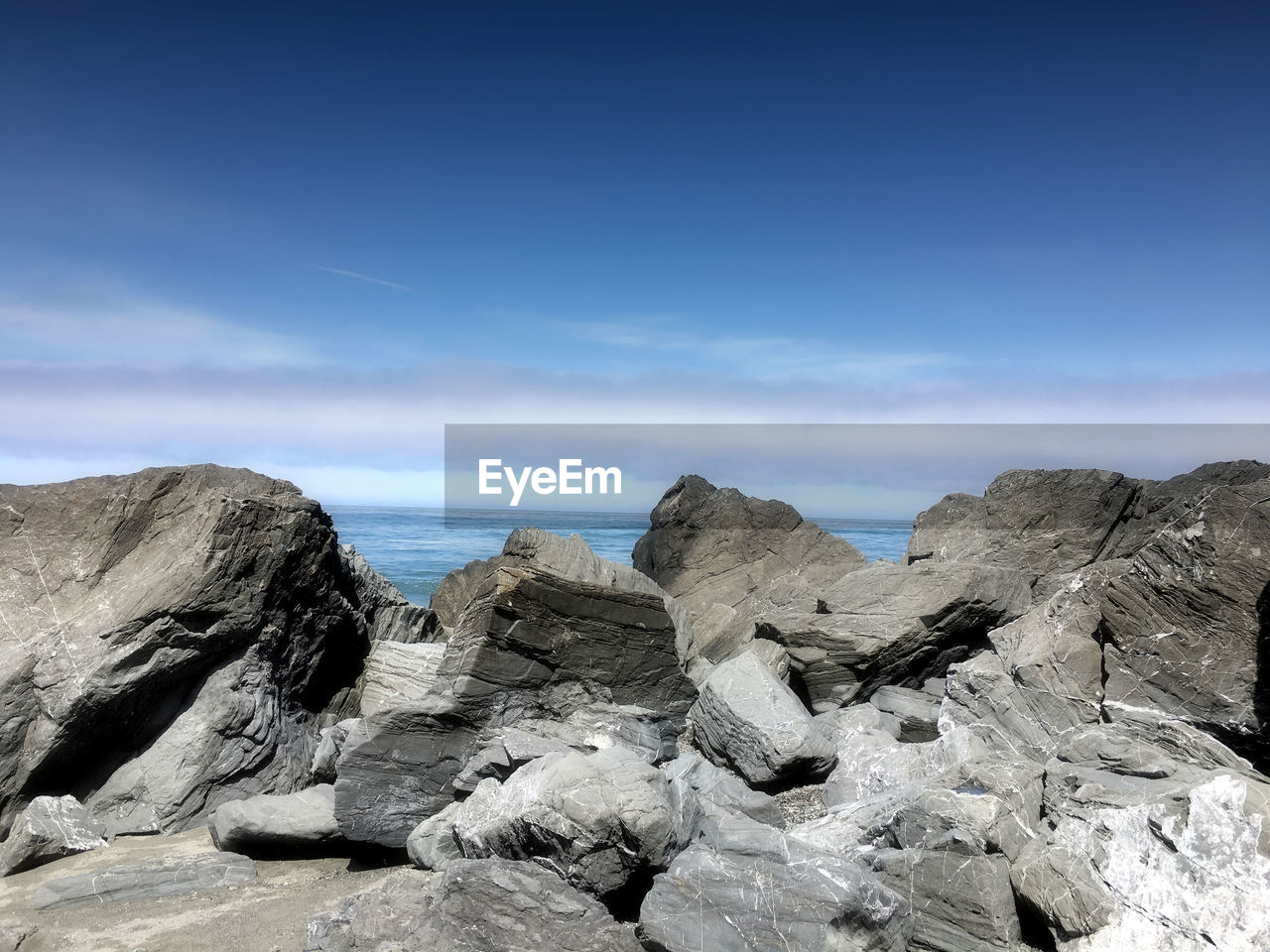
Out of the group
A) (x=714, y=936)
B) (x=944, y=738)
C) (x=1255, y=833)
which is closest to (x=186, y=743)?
(x=714, y=936)

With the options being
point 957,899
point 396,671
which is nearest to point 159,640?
point 396,671

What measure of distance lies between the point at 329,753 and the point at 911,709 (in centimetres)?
551

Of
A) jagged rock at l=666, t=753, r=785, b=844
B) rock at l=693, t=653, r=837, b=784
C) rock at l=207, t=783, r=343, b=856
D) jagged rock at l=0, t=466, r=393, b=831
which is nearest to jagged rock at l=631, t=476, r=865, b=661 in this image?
rock at l=693, t=653, r=837, b=784

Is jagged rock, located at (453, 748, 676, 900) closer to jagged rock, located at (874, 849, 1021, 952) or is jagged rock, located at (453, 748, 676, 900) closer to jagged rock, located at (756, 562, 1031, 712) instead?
jagged rock, located at (874, 849, 1021, 952)

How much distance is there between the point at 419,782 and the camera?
679cm

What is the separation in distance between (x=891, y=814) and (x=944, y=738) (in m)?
1.62

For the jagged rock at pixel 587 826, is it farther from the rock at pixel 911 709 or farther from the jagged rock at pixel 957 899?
the rock at pixel 911 709

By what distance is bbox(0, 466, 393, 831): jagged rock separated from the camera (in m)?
7.36

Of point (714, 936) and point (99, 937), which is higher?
point (714, 936)

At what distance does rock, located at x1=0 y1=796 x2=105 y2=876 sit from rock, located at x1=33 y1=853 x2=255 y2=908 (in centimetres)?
53

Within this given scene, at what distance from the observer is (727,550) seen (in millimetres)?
14070

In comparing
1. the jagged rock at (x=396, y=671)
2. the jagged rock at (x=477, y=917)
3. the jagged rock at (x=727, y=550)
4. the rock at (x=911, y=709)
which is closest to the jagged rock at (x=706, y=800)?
the jagged rock at (x=477, y=917)

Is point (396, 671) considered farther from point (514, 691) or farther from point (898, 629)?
point (898, 629)

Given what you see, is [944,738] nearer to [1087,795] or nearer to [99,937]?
[1087,795]
